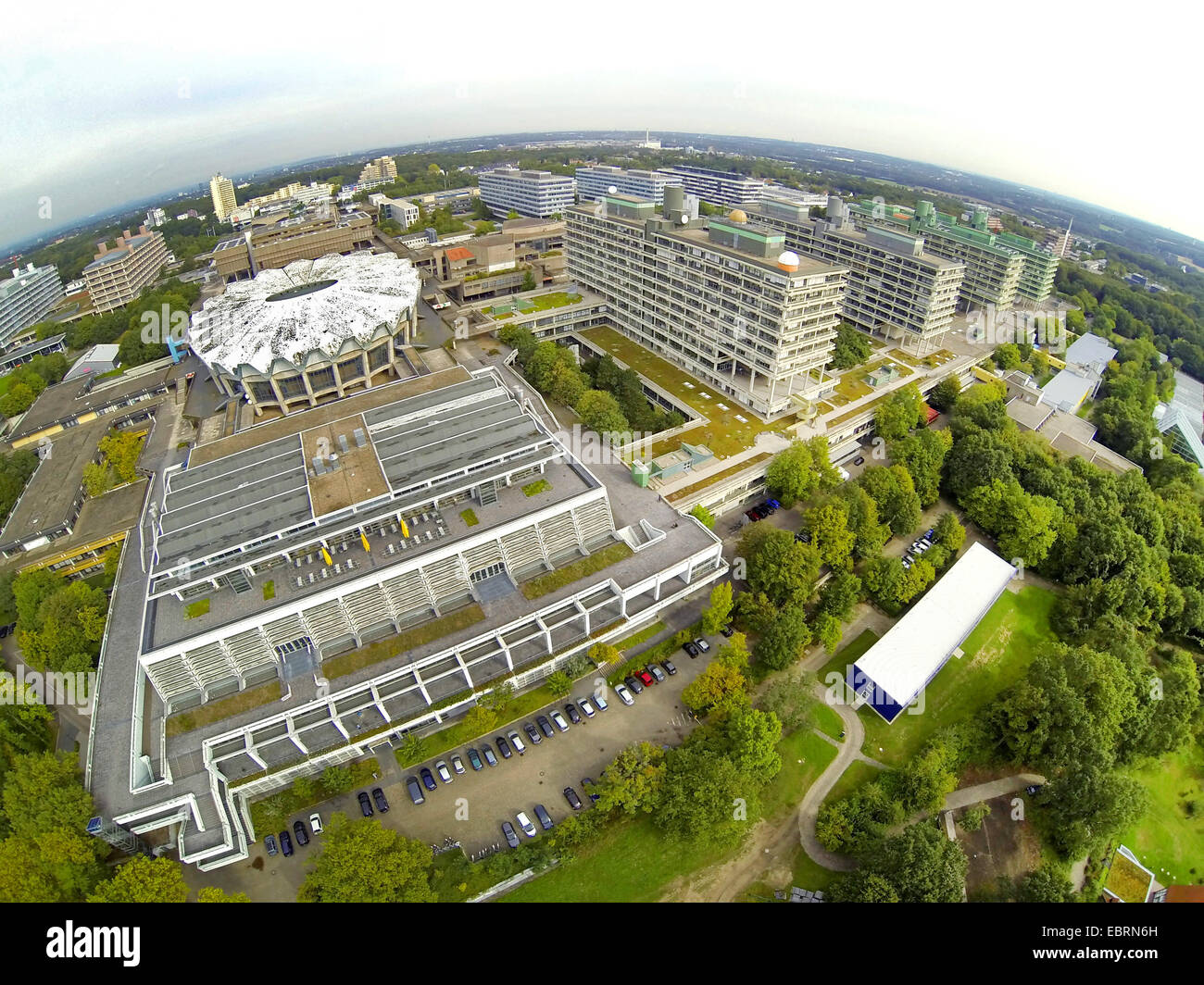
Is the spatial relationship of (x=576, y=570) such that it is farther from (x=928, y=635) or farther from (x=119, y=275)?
(x=119, y=275)

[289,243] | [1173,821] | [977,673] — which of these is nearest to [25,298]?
[289,243]

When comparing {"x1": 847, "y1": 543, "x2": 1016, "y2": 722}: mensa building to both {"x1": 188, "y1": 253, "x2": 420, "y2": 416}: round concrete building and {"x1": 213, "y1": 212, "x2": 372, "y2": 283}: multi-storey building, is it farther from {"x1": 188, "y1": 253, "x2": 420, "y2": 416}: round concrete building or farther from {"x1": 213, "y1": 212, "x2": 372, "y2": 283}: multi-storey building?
{"x1": 213, "y1": 212, "x2": 372, "y2": 283}: multi-storey building

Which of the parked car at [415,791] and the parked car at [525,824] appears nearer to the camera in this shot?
the parked car at [525,824]

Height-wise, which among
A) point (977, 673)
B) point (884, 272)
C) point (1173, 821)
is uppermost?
point (884, 272)

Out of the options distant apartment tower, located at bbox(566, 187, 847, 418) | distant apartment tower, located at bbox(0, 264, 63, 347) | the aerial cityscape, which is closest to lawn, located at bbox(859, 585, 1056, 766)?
the aerial cityscape

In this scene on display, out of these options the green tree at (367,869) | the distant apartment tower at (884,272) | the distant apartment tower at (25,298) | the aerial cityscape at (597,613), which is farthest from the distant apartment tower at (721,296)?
the distant apartment tower at (25,298)

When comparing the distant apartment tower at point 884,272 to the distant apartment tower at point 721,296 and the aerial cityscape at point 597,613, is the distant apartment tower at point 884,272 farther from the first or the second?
the distant apartment tower at point 721,296
